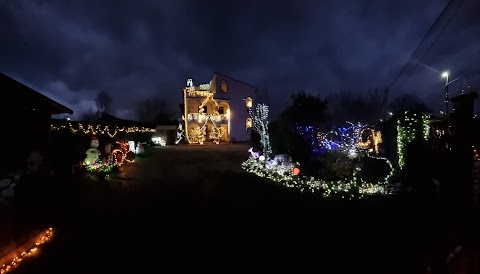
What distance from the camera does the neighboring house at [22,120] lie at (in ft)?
20.9

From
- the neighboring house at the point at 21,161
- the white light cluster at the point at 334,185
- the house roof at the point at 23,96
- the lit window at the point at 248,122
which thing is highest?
the lit window at the point at 248,122

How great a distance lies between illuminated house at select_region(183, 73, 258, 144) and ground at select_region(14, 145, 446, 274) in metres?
25.0

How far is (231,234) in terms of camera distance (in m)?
5.13

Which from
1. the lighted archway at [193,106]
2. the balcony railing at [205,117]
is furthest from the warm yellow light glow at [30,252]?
the lighted archway at [193,106]

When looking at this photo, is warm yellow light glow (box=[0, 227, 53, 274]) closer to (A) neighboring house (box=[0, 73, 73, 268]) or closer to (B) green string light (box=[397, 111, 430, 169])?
(A) neighboring house (box=[0, 73, 73, 268])

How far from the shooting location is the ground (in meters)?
4.04

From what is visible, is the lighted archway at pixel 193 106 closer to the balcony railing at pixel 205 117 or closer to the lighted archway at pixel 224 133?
the balcony railing at pixel 205 117

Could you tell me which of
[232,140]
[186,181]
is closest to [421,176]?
[186,181]

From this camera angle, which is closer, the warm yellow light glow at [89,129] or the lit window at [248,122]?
the warm yellow light glow at [89,129]

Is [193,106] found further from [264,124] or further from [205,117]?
[264,124]

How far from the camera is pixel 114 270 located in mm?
3869

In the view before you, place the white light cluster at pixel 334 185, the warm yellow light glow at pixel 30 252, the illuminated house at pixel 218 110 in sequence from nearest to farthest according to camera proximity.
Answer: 1. the warm yellow light glow at pixel 30 252
2. the white light cluster at pixel 334 185
3. the illuminated house at pixel 218 110

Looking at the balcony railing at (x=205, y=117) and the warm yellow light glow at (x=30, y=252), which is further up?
the balcony railing at (x=205, y=117)

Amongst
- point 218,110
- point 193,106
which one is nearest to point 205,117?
point 193,106
